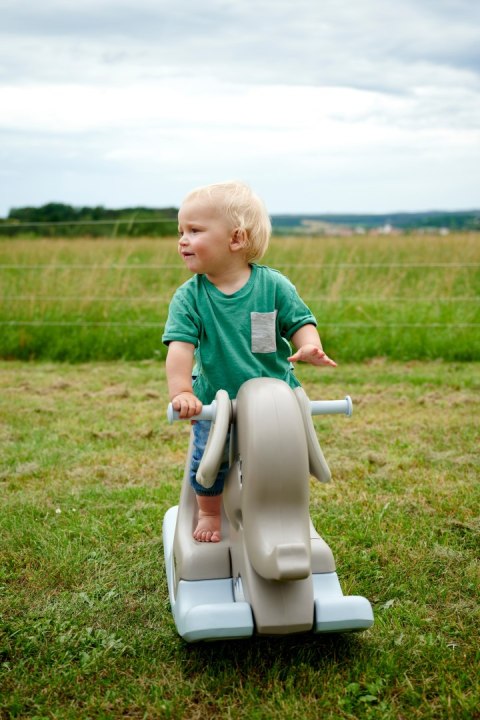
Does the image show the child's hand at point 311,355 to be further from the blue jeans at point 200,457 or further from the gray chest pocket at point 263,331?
the blue jeans at point 200,457

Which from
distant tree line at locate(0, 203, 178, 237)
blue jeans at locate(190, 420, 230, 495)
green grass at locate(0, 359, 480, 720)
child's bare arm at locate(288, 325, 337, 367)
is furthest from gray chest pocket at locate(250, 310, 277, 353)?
distant tree line at locate(0, 203, 178, 237)

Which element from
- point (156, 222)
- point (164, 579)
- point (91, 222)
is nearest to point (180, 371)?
point (164, 579)

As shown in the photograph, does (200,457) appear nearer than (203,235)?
No

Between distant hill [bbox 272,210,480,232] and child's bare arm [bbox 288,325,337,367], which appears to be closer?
child's bare arm [bbox 288,325,337,367]

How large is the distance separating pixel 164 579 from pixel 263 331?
3.48 feet

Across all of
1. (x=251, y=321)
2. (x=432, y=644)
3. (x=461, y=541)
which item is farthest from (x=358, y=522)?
(x=251, y=321)

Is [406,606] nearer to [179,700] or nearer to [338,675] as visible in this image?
[338,675]

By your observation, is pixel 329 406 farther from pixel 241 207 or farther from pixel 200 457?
pixel 241 207

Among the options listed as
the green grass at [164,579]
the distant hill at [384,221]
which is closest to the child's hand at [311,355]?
the green grass at [164,579]

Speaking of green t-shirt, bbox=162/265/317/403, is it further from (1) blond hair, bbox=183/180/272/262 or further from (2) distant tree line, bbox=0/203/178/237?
(2) distant tree line, bbox=0/203/178/237

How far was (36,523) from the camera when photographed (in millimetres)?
3529

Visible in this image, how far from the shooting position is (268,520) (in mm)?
2305

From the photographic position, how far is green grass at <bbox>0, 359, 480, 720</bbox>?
7.50 ft

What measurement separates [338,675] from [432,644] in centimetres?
36
